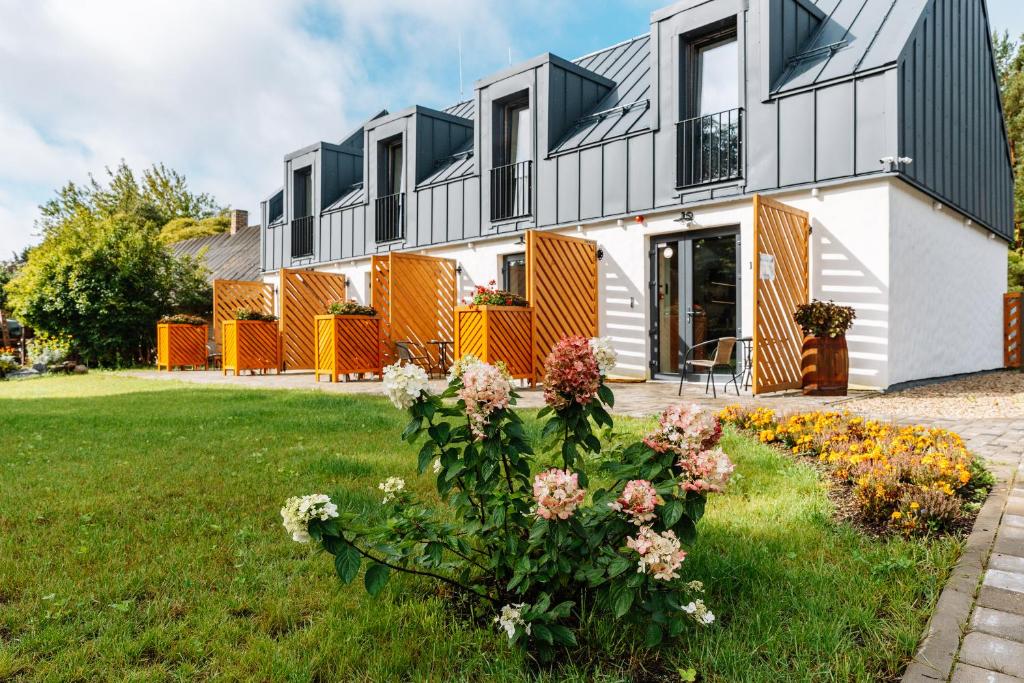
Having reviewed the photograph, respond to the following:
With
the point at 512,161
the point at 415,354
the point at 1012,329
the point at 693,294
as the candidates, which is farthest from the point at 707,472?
the point at 1012,329

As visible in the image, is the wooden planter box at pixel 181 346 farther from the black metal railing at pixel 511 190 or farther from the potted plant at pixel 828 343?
the potted plant at pixel 828 343

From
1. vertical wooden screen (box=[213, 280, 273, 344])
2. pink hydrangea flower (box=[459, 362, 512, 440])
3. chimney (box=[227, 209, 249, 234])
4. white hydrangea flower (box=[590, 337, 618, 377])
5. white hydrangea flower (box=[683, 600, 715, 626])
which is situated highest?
chimney (box=[227, 209, 249, 234])

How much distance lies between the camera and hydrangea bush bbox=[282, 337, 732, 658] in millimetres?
1599

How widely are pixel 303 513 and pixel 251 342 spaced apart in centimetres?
1283

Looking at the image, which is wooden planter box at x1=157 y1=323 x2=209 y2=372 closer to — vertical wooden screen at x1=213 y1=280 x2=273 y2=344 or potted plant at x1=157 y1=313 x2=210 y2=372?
potted plant at x1=157 y1=313 x2=210 y2=372

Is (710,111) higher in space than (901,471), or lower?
higher

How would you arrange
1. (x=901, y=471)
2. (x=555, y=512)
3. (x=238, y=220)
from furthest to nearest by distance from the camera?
1. (x=238, y=220)
2. (x=901, y=471)
3. (x=555, y=512)

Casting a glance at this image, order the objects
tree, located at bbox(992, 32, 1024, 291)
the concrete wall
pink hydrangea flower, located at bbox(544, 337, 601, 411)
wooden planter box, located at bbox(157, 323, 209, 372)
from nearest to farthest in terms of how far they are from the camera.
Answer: pink hydrangea flower, located at bbox(544, 337, 601, 411), the concrete wall, wooden planter box, located at bbox(157, 323, 209, 372), tree, located at bbox(992, 32, 1024, 291)

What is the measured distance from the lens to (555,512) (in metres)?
1.64

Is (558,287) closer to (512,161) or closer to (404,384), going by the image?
(512,161)

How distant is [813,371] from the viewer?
26.3 feet

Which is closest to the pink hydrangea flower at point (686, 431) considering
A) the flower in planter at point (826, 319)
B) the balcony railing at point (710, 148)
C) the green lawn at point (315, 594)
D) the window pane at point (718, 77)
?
the green lawn at point (315, 594)

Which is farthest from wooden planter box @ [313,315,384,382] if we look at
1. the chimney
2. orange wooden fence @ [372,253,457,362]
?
the chimney

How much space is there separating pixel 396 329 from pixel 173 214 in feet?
117
